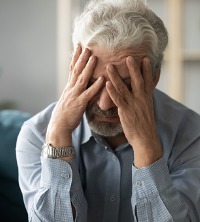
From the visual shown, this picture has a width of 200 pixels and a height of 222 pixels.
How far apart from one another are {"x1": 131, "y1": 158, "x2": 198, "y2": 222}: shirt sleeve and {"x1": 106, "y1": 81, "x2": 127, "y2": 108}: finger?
0.61ft

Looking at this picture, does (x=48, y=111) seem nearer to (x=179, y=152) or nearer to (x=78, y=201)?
(x=78, y=201)

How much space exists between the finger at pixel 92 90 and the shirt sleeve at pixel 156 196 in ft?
0.79

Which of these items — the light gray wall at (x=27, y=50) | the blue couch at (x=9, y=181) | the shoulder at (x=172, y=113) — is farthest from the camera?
the light gray wall at (x=27, y=50)

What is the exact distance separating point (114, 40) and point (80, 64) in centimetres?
12

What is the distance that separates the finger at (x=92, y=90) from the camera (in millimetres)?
1303

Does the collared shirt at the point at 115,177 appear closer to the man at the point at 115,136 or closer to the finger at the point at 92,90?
the man at the point at 115,136

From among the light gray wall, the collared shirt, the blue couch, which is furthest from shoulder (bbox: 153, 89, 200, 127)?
the light gray wall

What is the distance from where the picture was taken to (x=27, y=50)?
3557 millimetres

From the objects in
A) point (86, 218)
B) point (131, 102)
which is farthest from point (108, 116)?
point (86, 218)

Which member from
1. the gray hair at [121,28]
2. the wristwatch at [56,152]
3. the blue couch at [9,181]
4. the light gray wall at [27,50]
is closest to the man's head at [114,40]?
the gray hair at [121,28]

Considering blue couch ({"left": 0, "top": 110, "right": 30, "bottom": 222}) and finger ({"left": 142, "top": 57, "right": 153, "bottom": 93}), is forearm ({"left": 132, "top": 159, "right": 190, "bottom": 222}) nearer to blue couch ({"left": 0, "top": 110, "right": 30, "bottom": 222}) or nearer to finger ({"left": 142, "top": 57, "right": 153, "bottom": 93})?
finger ({"left": 142, "top": 57, "right": 153, "bottom": 93})

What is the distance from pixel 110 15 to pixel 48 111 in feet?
1.31

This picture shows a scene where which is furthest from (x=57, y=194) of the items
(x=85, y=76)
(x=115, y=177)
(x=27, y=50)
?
(x=27, y=50)

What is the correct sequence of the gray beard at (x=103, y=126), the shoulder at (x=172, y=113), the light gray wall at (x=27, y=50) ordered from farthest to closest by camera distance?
the light gray wall at (x=27, y=50) → the shoulder at (x=172, y=113) → the gray beard at (x=103, y=126)
